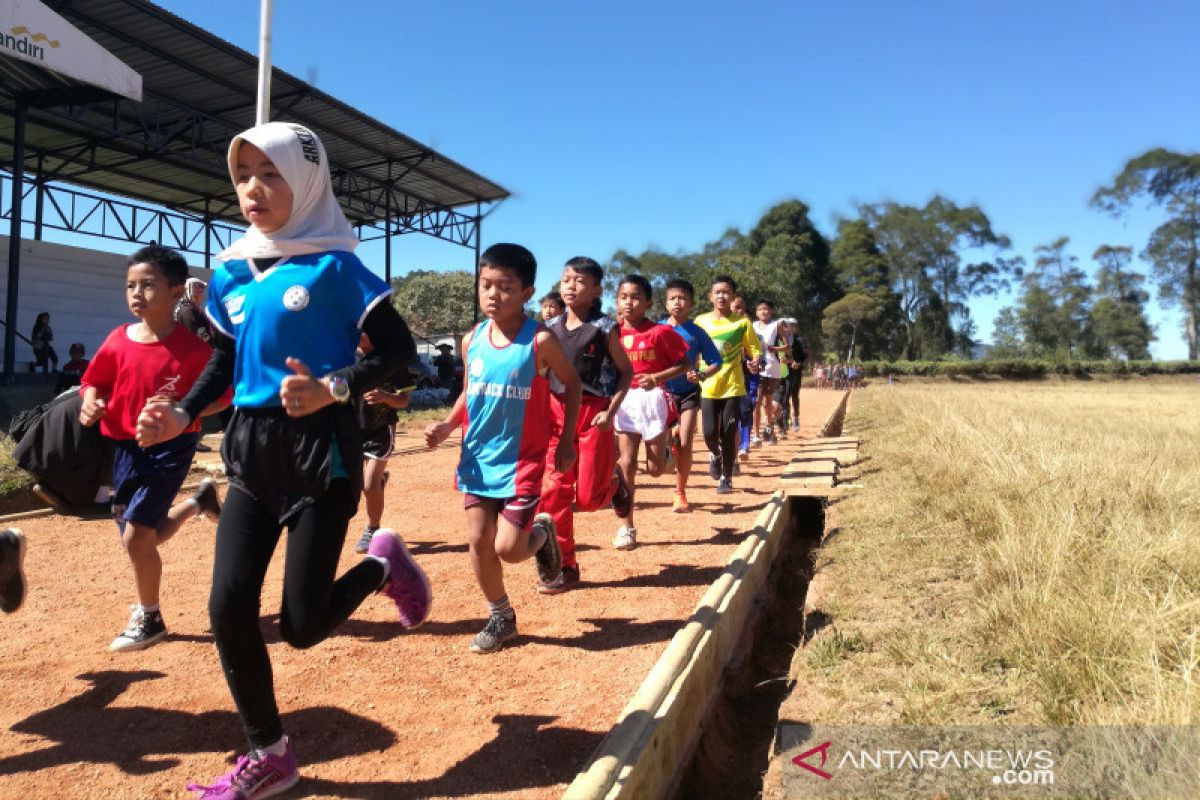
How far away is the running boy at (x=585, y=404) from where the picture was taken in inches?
168

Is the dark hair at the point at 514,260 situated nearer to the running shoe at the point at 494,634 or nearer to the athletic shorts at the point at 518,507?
the athletic shorts at the point at 518,507

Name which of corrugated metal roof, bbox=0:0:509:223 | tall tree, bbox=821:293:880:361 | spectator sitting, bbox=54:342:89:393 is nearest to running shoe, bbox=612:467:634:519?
spectator sitting, bbox=54:342:89:393

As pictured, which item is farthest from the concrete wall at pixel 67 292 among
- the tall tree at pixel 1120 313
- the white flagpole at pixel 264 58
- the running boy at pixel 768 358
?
the tall tree at pixel 1120 313

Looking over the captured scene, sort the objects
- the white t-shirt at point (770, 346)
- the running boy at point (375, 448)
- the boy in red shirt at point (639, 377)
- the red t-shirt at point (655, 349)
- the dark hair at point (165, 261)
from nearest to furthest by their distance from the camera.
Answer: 1. the dark hair at point (165, 261)
2. the running boy at point (375, 448)
3. the boy in red shirt at point (639, 377)
4. the red t-shirt at point (655, 349)
5. the white t-shirt at point (770, 346)

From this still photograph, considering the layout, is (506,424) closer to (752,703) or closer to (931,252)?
(752,703)

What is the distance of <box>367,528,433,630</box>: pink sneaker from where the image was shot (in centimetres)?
284

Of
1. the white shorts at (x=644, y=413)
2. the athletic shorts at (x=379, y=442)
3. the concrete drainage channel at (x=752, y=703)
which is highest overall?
the white shorts at (x=644, y=413)

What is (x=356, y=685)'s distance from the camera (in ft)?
10.3

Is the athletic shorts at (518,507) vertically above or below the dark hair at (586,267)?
below

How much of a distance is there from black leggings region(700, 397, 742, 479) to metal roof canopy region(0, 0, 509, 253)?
12.1 m

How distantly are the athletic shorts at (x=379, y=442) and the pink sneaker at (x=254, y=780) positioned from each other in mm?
2465

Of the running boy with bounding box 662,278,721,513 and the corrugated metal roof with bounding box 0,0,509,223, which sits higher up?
the corrugated metal roof with bounding box 0,0,509,223

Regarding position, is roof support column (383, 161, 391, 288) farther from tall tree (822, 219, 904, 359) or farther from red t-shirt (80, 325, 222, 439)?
tall tree (822, 219, 904, 359)

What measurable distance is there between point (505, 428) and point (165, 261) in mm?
1723
